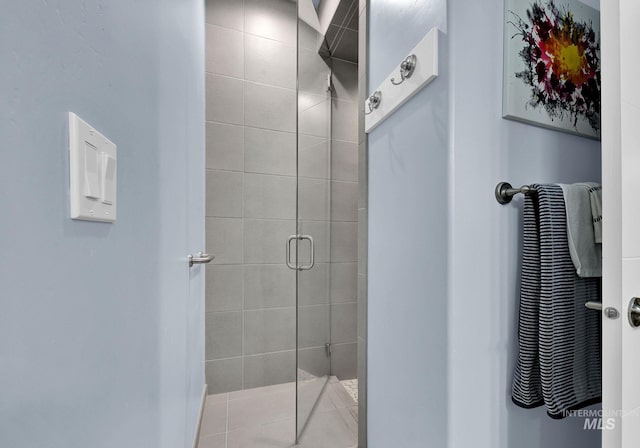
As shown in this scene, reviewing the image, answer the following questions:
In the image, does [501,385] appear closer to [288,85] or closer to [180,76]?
[180,76]

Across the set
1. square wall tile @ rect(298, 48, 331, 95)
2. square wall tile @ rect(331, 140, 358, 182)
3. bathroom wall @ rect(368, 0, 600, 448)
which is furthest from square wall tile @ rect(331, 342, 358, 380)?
square wall tile @ rect(298, 48, 331, 95)

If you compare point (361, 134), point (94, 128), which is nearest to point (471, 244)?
point (361, 134)

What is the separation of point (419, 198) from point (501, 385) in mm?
575

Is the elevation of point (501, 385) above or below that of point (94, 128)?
below

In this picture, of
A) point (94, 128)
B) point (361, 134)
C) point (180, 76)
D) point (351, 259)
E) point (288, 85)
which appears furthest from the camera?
point (288, 85)

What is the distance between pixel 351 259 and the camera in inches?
70.1

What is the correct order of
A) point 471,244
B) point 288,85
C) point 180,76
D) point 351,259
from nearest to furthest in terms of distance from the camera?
1. point 471,244
2. point 180,76
3. point 351,259
4. point 288,85

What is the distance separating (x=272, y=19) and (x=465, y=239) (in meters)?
2.20

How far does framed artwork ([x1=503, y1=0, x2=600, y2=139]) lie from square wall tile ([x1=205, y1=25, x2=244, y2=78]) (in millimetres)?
1768

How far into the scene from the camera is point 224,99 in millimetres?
2100

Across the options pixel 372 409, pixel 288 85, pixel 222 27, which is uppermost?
pixel 222 27

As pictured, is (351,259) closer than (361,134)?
No

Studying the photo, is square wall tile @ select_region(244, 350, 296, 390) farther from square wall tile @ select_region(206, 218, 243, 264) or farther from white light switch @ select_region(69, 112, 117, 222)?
white light switch @ select_region(69, 112, 117, 222)

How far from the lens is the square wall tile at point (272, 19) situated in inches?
84.7
